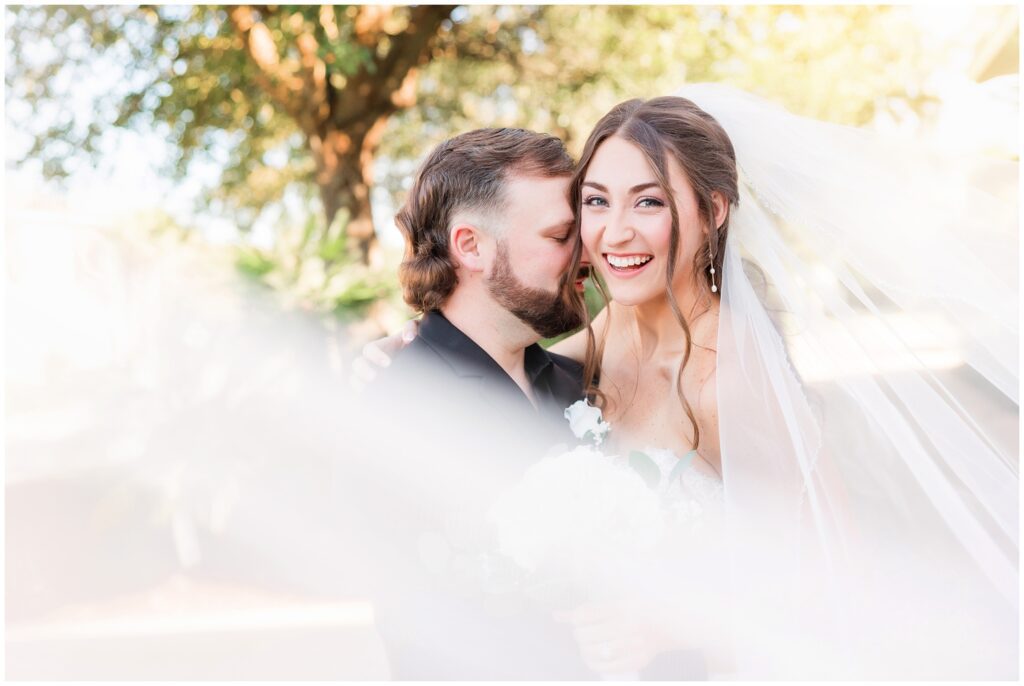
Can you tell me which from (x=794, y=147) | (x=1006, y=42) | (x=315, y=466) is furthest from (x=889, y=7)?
(x=794, y=147)

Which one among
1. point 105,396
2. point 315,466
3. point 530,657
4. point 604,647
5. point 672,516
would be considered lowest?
point 315,466

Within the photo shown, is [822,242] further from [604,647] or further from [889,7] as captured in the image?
[889,7]

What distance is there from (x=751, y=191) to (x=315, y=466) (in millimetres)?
5287

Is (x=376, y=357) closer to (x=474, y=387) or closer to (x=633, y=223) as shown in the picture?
(x=474, y=387)

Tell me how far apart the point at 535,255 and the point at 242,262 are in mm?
4836

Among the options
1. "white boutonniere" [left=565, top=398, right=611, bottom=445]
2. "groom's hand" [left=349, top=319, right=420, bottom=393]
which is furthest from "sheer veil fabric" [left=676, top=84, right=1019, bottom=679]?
"groom's hand" [left=349, top=319, right=420, bottom=393]

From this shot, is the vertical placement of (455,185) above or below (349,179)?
above

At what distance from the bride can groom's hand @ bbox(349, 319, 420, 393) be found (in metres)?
0.80

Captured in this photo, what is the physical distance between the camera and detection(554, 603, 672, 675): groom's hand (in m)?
2.18

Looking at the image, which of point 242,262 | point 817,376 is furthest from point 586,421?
point 242,262

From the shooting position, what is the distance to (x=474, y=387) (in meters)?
2.74

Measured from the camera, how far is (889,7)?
414 inches

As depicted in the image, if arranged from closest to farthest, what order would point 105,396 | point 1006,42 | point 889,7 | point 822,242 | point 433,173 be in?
point 822,242 < point 433,173 < point 1006,42 < point 105,396 < point 889,7

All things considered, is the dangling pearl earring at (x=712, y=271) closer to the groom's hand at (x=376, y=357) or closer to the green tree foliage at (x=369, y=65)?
the groom's hand at (x=376, y=357)
